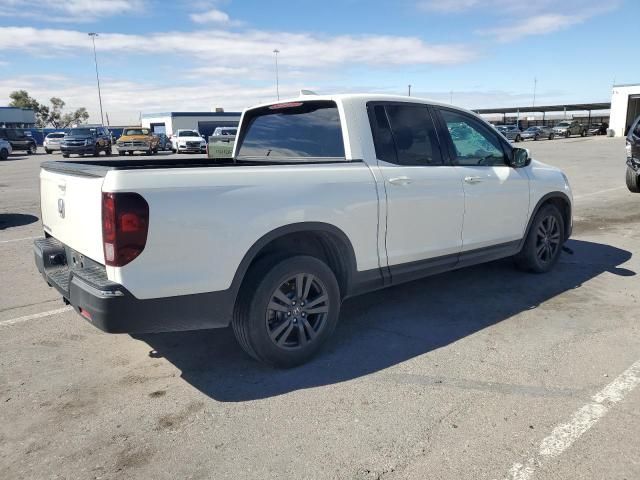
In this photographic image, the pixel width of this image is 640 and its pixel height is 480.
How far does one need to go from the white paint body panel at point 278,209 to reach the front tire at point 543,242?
2.45ft

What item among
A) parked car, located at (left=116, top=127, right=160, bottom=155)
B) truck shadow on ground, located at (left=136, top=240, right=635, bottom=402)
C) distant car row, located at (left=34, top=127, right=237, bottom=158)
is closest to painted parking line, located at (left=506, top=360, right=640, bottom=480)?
truck shadow on ground, located at (left=136, top=240, right=635, bottom=402)

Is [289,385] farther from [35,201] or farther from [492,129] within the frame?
[35,201]

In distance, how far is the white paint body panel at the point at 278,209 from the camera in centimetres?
294

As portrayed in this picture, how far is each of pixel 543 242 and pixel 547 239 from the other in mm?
77

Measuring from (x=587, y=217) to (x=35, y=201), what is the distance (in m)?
11.8

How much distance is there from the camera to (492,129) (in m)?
5.02

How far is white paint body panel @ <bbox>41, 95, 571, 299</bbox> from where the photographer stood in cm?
294

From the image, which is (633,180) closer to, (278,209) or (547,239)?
(547,239)

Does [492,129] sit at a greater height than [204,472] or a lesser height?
greater

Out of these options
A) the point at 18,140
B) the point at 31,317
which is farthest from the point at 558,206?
the point at 18,140

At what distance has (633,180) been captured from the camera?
11.9 metres

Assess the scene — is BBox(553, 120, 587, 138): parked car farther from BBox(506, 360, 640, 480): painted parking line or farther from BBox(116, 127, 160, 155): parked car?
BBox(506, 360, 640, 480): painted parking line

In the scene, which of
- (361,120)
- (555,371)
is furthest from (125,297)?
(555,371)

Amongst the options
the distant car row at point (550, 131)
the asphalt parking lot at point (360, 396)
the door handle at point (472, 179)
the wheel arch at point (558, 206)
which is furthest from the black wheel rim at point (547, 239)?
the distant car row at point (550, 131)
